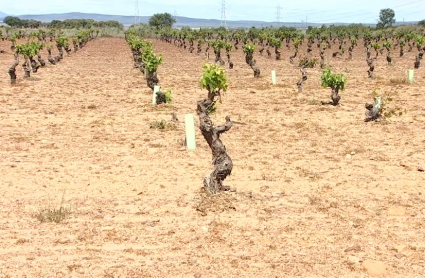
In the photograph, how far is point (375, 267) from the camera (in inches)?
268

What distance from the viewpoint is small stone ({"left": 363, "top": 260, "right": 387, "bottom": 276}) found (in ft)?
21.9

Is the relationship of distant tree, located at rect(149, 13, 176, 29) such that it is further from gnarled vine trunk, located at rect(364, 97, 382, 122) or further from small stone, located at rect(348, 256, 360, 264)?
small stone, located at rect(348, 256, 360, 264)

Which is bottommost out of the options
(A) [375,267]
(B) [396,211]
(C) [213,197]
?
(A) [375,267]

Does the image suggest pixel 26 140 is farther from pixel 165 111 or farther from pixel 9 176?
pixel 165 111

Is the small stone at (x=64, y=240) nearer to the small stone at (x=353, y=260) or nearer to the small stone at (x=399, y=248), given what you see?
the small stone at (x=353, y=260)

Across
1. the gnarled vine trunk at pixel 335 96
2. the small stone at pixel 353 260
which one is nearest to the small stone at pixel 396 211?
the small stone at pixel 353 260

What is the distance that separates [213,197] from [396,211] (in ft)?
11.2

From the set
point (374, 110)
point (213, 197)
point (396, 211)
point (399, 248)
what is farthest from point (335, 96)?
point (399, 248)

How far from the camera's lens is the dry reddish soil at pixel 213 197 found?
7027mm

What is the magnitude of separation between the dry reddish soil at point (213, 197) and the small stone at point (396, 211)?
18 mm

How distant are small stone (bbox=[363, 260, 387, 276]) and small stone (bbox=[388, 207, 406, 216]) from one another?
2023mm

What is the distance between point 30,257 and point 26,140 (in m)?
7.79

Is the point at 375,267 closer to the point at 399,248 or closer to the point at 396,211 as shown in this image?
the point at 399,248

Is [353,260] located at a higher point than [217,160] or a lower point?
lower
